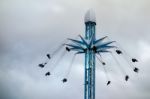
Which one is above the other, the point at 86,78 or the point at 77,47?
the point at 77,47

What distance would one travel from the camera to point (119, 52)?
6419cm

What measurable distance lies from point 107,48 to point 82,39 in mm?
5368

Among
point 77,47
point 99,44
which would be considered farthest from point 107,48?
point 77,47

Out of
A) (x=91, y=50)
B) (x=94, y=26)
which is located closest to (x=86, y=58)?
(x=91, y=50)

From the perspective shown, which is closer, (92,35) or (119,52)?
(119,52)

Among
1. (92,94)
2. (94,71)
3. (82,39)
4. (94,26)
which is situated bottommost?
(92,94)

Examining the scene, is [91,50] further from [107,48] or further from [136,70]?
[136,70]

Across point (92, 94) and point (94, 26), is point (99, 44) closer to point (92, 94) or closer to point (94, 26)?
point (94, 26)

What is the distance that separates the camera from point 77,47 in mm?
67438

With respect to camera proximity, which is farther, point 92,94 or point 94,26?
point 94,26

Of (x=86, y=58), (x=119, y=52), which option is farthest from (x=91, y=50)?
(x=119, y=52)

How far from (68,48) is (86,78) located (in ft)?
23.6

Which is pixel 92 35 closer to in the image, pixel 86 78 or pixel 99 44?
pixel 99 44

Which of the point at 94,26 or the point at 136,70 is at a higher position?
the point at 94,26
